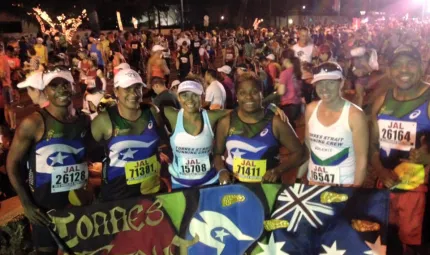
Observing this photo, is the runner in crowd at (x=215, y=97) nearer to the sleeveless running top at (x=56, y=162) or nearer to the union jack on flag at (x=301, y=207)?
the sleeveless running top at (x=56, y=162)

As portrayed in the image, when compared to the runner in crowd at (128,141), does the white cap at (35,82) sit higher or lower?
higher

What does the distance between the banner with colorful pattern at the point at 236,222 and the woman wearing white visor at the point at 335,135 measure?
546 millimetres

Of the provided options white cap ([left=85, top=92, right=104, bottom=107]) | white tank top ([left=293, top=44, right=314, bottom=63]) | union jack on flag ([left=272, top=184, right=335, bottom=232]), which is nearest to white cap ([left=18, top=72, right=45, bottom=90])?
union jack on flag ([left=272, top=184, right=335, bottom=232])

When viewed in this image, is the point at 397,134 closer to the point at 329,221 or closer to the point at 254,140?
the point at 329,221

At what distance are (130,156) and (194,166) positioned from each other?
1.93 feet

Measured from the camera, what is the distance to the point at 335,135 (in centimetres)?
404

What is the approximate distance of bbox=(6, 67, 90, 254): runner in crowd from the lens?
12.9 ft

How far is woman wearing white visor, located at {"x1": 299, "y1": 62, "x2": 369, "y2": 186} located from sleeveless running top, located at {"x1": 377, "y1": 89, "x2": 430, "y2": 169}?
384 millimetres

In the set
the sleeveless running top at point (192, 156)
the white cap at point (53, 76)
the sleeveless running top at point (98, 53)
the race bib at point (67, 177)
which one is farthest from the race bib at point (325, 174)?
the sleeveless running top at point (98, 53)

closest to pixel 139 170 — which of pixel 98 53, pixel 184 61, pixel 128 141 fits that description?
pixel 128 141

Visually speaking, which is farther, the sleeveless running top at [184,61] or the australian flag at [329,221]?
the sleeveless running top at [184,61]

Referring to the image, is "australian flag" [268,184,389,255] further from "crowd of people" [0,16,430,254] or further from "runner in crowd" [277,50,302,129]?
"runner in crowd" [277,50,302,129]

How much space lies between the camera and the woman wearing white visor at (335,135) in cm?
400

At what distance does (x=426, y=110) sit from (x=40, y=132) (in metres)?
3.24
